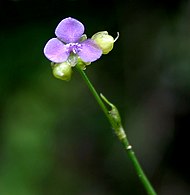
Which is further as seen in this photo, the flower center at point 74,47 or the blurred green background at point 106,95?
the blurred green background at point 106,95

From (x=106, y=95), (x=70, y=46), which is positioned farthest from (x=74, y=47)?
(x=106, y=95)

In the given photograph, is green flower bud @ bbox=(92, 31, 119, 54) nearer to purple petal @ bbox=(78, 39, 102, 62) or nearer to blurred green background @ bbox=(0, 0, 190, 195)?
purple petal @ bbox=(78, 39, 102, 62)

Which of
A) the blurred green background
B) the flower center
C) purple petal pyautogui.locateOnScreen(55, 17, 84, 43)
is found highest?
purple petal pyautogui.locateOnScreen(55, 17, 84, 43)

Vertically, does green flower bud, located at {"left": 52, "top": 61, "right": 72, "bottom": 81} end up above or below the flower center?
below

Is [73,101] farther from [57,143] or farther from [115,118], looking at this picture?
[115,118]

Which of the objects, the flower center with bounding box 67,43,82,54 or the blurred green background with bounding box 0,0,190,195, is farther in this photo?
the blurred green background with bounding box 0,0,190,195

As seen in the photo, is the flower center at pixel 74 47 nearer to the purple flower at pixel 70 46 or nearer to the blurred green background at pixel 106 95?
the purple flower at pixel 70 46

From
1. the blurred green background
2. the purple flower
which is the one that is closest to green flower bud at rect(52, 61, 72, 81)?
the purple flower

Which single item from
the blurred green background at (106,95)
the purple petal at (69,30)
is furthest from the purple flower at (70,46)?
the blurred green background at (106,95)
